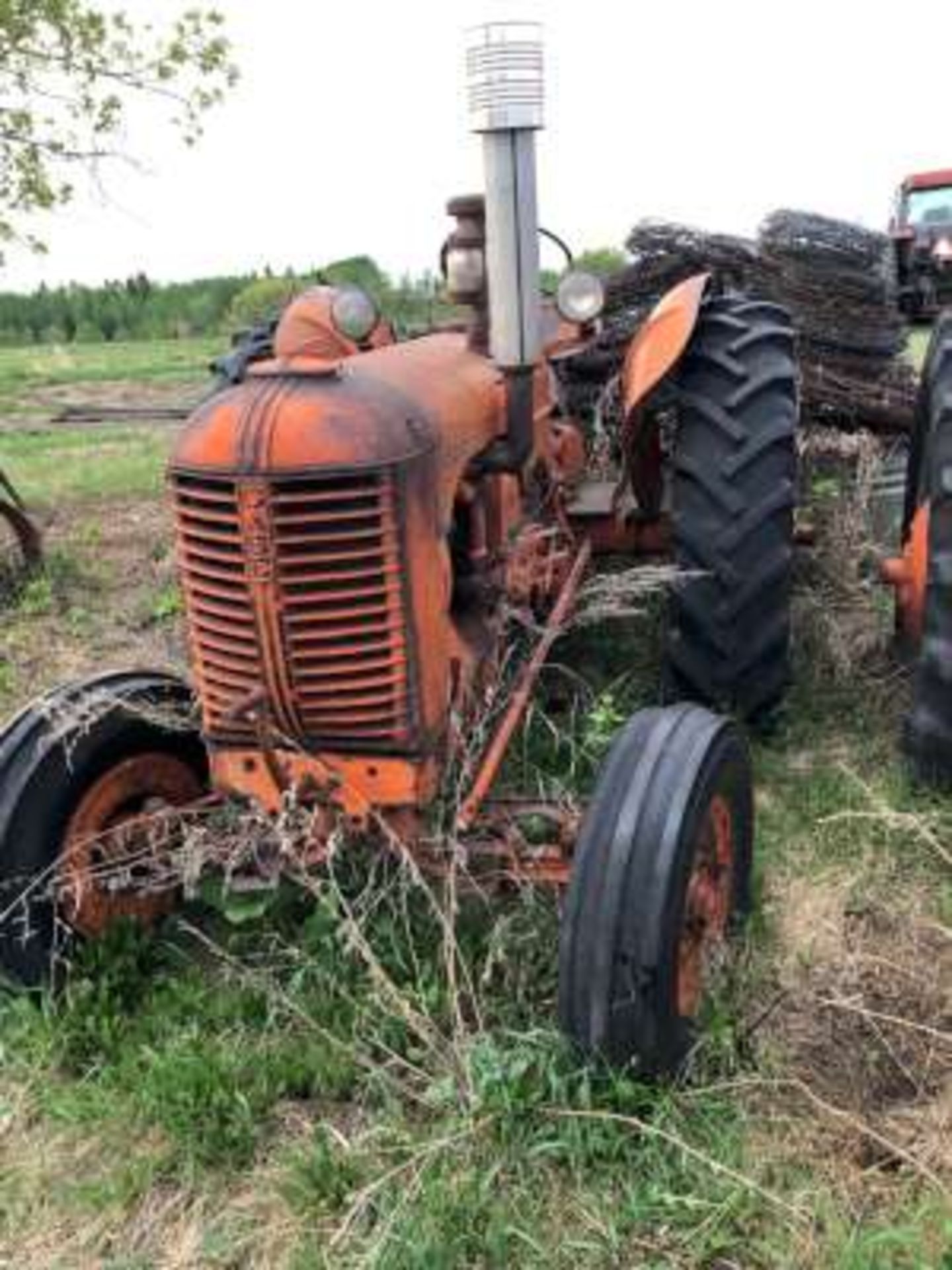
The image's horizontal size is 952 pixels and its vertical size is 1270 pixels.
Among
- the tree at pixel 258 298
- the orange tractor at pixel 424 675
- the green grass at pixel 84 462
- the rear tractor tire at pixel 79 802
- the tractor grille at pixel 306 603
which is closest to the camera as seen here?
the orange tractor at pixel 424 675

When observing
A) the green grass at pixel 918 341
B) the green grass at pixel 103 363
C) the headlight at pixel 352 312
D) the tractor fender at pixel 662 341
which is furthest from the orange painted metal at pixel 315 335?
the green grass at pixel 103 363

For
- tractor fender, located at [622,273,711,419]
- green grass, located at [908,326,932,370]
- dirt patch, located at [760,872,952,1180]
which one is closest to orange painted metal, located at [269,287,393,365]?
tractor fender, located at [622,273,711,419]

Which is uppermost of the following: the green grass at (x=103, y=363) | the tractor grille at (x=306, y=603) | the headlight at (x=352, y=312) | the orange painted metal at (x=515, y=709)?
the headlight at (x=352, y=312)

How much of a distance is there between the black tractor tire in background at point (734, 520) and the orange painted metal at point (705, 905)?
106 cm

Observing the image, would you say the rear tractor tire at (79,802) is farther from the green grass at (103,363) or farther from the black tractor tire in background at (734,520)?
the green grass at (103,363)

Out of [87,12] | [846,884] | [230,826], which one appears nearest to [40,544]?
[87,12]

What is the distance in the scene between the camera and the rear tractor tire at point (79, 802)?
3.37 meters

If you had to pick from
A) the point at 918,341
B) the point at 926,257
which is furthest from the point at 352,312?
the point at 926,257

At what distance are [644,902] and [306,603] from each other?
906 millimetres

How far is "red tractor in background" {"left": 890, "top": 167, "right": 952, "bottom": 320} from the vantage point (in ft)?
62.0

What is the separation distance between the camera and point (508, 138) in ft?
10.6

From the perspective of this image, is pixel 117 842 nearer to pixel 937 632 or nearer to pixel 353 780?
pixel 353 780

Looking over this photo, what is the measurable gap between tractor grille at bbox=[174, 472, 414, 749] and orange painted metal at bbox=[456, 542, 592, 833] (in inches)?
8.4

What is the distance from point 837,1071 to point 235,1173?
1201 mm
